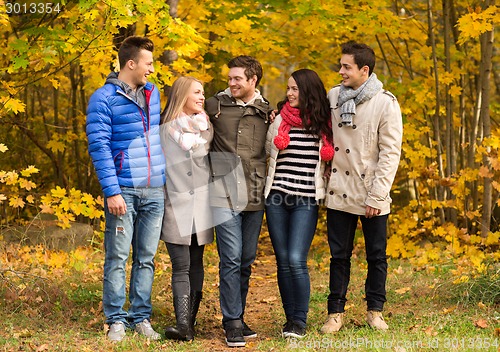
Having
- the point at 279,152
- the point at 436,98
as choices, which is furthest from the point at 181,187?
the point at 436,98

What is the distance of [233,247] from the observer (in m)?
4.92

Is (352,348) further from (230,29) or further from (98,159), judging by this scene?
(230,29)

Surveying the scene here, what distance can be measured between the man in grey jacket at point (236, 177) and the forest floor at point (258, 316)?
1.21 ft

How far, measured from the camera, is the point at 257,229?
505 cm

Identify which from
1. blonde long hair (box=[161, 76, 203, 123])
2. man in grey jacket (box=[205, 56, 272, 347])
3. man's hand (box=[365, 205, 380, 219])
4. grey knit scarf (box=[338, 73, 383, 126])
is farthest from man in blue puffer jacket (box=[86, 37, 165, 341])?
man's hand (box=[365, 205, 380, 219])

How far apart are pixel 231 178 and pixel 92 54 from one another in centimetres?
229

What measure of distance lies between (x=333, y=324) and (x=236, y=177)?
130 cm

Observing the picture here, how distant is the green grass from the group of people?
0.71 ft

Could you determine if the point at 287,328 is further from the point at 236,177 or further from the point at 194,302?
the point at 236,177

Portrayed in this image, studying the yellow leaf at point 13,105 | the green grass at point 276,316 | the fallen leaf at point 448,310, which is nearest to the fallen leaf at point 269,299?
the green grass at point 276,316

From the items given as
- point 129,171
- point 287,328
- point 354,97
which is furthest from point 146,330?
point 354,97

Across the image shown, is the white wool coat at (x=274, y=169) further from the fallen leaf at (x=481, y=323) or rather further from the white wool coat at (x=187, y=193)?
the fallen leaf at (x=481, y=323)

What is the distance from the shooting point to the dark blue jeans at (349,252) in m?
5.02

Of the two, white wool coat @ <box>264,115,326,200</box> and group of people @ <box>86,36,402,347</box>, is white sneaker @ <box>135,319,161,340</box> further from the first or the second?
white wool coat @ <box>264,115,326,200</box>
